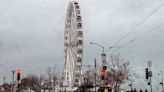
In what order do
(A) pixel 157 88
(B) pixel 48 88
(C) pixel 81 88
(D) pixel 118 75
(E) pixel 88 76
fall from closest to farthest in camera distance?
(C) pixel 81 88, (D) pixel 118 75, (E) pixel 88 76, (A) pixel 157 88, (B) pixel 48 88

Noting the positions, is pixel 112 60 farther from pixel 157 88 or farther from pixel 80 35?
pixel 157 88

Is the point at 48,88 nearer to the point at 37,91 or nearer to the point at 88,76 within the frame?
the point at 37,91

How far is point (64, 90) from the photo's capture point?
8331 centimetres

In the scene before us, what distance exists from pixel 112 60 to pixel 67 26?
1431cm

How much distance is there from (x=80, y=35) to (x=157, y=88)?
125 ft

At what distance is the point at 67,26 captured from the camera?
8362 centimetres

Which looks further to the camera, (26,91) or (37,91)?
(26,91)

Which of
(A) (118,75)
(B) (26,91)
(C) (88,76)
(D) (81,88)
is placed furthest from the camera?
(B) (26,91)

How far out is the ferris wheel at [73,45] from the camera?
247 ft

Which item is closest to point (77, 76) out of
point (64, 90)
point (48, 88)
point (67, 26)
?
point (64, 90)

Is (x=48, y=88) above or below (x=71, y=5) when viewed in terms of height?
below

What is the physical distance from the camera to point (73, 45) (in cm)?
7800

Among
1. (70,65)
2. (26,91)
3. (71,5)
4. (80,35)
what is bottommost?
(26,91)

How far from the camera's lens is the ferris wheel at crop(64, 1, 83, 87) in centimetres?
7525
